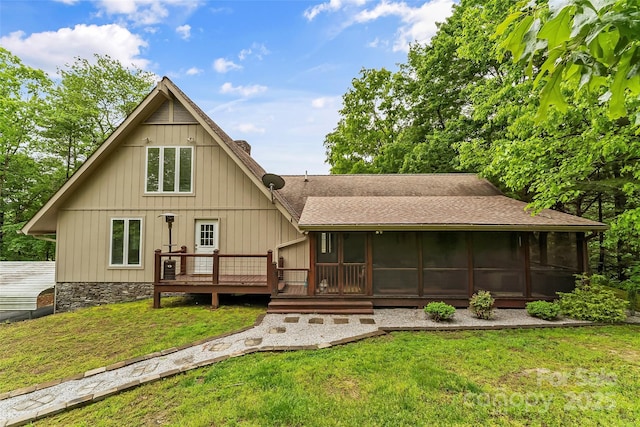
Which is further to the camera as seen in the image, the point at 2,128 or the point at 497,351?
the point at 2,128

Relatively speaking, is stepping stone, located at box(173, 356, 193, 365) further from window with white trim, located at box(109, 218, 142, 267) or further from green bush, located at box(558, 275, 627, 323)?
green bush, located at box(558, 275, 627, 323)

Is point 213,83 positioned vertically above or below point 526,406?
above

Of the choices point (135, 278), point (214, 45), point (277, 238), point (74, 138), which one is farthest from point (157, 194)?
point (74, 138)

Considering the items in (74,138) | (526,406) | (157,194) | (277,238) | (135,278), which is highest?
(74,138)

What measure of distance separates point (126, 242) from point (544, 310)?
1206cm

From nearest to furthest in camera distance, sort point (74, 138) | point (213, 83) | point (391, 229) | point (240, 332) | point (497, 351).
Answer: point (497, 351)
point (240, 332)
point (391, 229)
point (213, 83)
point (74, 138)

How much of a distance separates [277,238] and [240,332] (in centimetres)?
384

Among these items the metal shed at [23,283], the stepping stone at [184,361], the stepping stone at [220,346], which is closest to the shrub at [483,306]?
the stepping stone at [220,346]

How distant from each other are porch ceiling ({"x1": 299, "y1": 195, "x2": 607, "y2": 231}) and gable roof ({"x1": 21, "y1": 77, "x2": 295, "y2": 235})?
4.96ft

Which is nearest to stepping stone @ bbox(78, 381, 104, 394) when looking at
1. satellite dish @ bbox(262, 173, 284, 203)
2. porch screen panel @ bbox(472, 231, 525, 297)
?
satellite dish @ bbox(262, 173, 284, 203)

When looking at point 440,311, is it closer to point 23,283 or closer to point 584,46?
point 584,46

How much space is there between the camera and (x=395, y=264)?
8766 mm

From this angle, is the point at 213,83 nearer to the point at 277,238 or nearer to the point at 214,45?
the point at 214,45

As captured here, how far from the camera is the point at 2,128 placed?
13.0 metres
